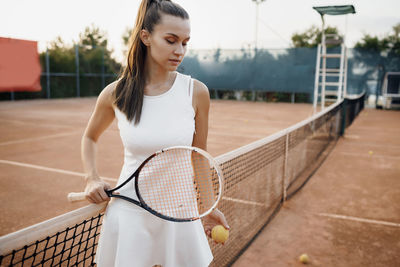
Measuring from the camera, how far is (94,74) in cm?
2045

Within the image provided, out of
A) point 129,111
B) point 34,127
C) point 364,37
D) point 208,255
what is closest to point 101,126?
point 129,111

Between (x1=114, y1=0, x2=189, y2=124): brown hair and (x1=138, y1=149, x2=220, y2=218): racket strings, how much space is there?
0.63 ft

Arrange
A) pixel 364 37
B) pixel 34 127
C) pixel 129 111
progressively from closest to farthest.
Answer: pixel 129 111, pixel 34 127, pixel 364 37

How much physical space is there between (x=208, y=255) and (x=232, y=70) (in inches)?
757

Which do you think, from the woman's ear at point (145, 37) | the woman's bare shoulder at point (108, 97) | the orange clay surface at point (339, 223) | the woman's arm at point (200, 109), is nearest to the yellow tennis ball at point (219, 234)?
the woman's arm at point (200, 109)

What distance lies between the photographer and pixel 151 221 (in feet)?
4.03

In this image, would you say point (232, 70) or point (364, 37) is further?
point (364, 37)

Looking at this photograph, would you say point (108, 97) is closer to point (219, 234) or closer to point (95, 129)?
point (95, 129)

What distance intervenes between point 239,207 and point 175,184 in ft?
7.18

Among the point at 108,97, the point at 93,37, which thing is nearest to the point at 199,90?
the point at 108,97

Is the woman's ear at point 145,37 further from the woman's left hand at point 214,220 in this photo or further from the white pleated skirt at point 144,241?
the woman's left hand at point 214,220

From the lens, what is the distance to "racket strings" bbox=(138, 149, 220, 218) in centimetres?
126

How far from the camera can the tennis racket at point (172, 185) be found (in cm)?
122

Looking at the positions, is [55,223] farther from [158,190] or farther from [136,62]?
[136,62]
